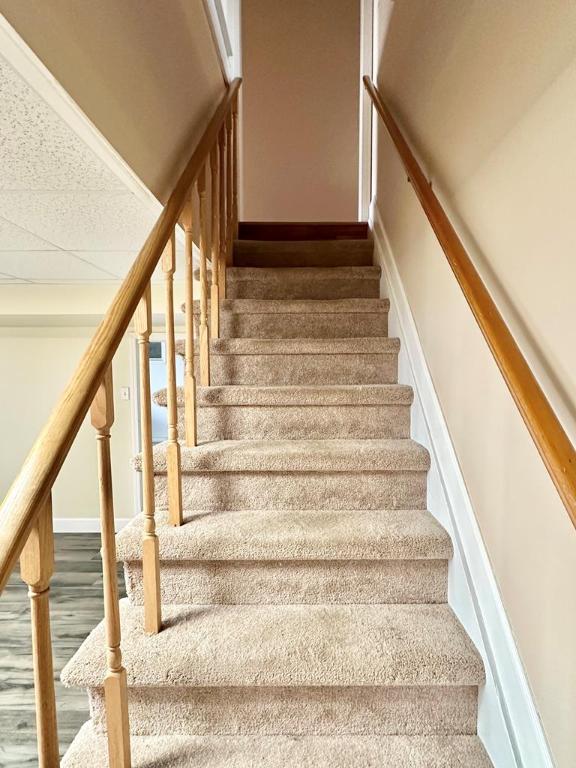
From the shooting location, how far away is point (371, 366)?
2148 mm

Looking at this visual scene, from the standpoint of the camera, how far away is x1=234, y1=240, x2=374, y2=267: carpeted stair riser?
2.88 meters

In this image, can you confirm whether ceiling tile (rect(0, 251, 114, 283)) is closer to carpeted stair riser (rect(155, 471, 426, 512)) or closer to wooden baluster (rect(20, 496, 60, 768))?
carpeted stair riser (rect(155, 471, 426, 512))

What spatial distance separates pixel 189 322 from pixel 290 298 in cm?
103

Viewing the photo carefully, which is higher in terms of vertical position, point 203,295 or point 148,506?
point 203,295

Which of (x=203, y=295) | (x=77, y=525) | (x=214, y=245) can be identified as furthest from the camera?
(x=77, y=525)

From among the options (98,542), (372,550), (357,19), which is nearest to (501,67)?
(372,550)

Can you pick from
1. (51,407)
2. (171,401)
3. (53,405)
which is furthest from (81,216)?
(51,407)

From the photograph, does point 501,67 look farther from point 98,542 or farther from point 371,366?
point 98,542

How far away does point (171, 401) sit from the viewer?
146 cm

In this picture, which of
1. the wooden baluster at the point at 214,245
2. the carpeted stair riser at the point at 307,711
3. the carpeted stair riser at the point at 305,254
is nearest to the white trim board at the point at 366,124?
the carpeted stair riser at the point at 305,254

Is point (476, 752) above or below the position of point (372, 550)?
below

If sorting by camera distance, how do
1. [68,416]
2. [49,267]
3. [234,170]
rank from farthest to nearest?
[234,170], [49,267], [68,416]

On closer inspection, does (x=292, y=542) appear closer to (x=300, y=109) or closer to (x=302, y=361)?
(x=302, y=361)

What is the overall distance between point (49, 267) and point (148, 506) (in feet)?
6.92
